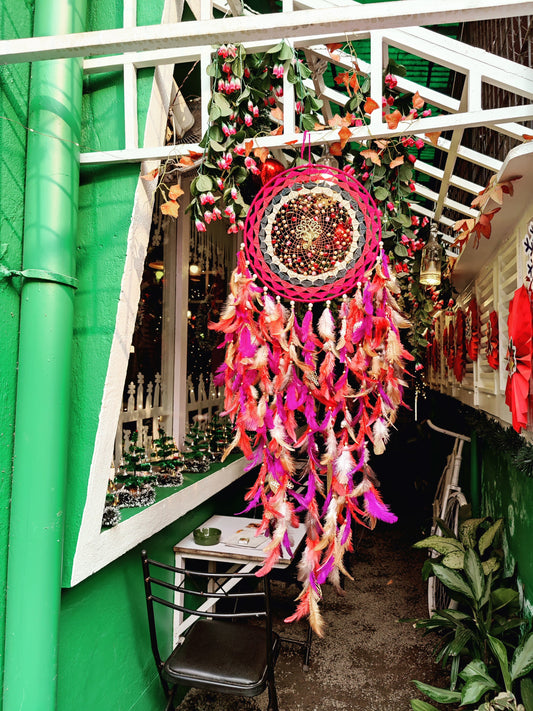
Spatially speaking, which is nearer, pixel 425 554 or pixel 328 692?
pixel 328 692

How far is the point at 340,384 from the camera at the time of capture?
208 centimetres

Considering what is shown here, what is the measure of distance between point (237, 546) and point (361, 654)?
136 cm

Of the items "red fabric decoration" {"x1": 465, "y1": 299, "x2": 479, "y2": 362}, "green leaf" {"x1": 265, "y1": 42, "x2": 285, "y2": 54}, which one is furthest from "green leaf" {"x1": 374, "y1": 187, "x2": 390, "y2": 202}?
"red fabric decoration" {"x1": 465, "y1": 299, "x2": 479, "y2": 362}

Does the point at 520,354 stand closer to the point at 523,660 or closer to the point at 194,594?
the point at 523,660

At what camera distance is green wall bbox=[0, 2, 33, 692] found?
1.74 metres

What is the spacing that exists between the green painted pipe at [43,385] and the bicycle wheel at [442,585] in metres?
2.62

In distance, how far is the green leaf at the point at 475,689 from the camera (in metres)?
2.14

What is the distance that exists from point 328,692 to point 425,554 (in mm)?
2486

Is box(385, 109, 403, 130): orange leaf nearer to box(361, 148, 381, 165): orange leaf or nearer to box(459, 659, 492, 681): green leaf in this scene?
box(361, 148, 381, 165): orange leaf

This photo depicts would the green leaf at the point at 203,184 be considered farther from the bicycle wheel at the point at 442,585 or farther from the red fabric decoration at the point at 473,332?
the bicycle wheel at the point at 442,585

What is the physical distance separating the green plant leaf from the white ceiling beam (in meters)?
2.83

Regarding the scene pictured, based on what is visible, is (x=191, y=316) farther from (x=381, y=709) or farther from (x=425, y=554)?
(x=425, y=554)

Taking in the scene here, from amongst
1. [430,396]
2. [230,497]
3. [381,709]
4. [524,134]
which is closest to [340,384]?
[524,134]

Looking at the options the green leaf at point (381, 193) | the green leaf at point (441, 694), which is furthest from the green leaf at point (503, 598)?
the green leaf at point (381, 193)
